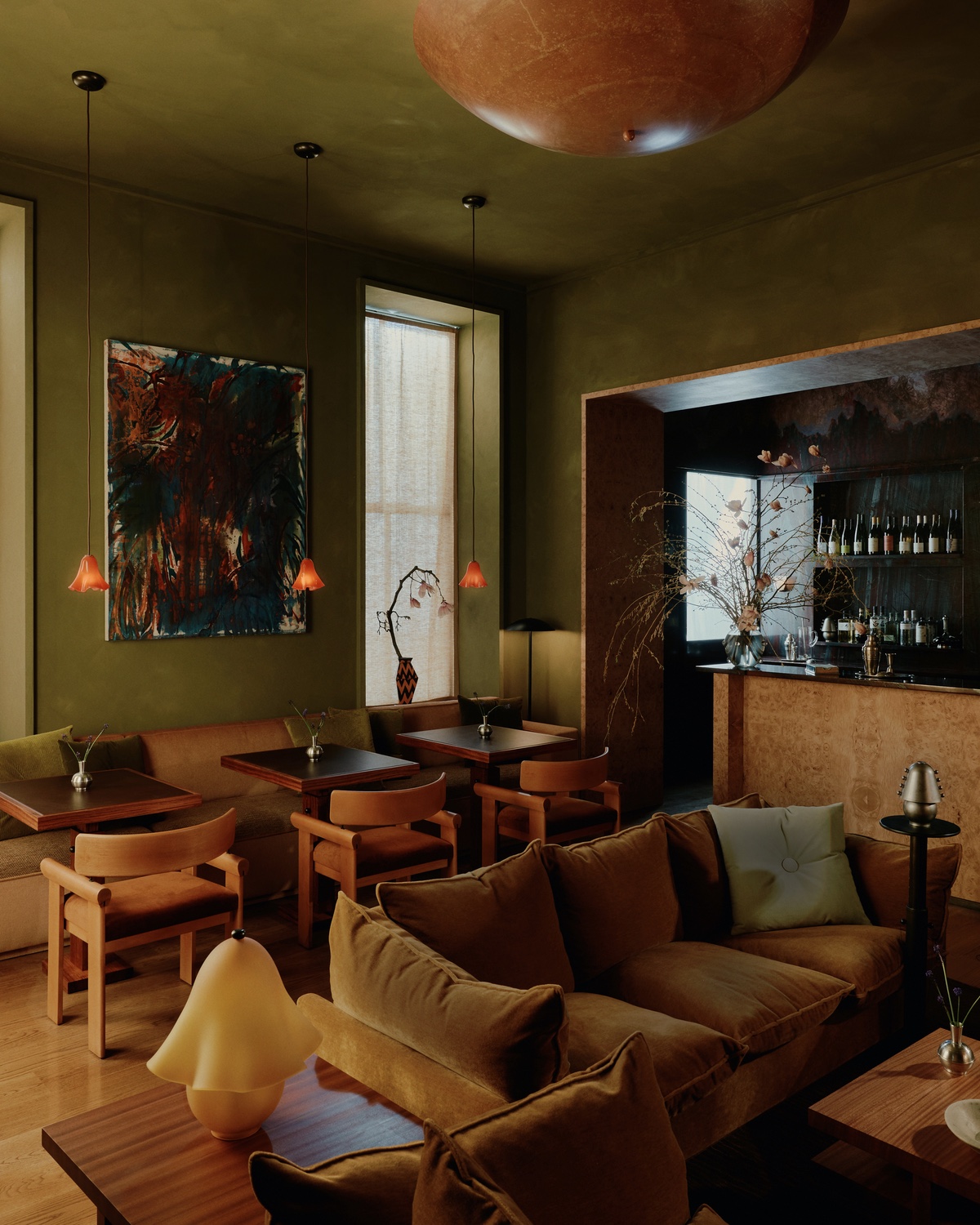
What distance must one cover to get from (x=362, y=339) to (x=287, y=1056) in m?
5.22

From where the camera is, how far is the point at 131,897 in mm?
3713

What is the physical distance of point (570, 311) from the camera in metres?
6.86

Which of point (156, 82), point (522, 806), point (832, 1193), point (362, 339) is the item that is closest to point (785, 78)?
point (156, 82)

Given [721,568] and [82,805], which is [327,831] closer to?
[82,805]

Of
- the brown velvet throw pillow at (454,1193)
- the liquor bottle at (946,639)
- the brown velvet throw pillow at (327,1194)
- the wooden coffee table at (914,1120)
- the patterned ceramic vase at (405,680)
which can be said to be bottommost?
the wooden coffee table at (914,1120)

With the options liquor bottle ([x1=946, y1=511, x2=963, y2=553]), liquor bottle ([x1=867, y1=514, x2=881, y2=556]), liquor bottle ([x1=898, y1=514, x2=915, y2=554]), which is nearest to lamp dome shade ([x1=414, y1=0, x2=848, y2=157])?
liquor bottle ([x1=946, y1=511, x2=963, y2=553])

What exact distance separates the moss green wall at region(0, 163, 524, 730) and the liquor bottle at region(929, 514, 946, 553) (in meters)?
4.01

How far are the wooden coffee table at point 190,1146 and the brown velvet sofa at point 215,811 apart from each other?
272cm

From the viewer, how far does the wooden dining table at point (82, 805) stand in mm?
3881

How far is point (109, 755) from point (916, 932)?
3.82 meters

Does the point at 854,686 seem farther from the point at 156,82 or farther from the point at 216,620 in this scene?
the point at 156,82

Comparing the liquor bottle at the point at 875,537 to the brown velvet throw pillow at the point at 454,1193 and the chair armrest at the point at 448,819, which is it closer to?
the chair armrest at the point at 448,819

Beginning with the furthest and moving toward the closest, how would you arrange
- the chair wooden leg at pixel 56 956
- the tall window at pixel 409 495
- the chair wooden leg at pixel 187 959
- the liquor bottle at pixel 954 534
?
the liquor bottle at pixel 954 534 → the tall window at pixel 409 495 → the chair wooden leg at pixel 187 959 → the chair wooden leg at pixel 56 956

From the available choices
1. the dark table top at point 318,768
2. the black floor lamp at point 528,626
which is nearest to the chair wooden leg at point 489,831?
the dark table top at point 318,768
